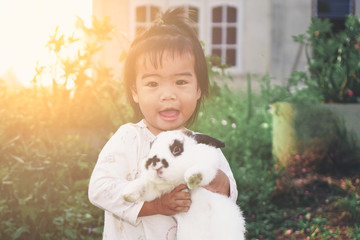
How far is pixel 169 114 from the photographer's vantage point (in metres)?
1.77

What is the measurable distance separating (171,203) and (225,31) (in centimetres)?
937

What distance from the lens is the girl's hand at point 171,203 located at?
1.63 meters

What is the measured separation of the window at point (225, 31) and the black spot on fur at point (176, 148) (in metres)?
9.13

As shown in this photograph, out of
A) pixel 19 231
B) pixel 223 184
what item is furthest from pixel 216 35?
pixel 223 184

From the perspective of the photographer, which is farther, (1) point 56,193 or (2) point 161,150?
(1) point 56,193

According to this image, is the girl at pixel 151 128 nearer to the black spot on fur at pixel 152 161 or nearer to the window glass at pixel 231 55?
the black spot on fur at pixel 152 161

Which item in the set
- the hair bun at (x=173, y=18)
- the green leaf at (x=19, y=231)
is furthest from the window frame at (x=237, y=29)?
the hair bun at (x=173, y=18)

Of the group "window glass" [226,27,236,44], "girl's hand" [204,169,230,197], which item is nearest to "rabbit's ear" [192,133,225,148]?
"girl's hand" [204,169,230,197]

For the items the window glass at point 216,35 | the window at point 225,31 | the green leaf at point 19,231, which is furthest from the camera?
the window glass at point 216,35

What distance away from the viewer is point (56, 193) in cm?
320

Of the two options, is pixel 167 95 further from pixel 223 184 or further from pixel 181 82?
pixel 223 184

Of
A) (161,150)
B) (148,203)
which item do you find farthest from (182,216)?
(161,150)

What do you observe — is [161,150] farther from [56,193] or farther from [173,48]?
[56,193]

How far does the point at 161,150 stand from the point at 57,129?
3.15 metres
